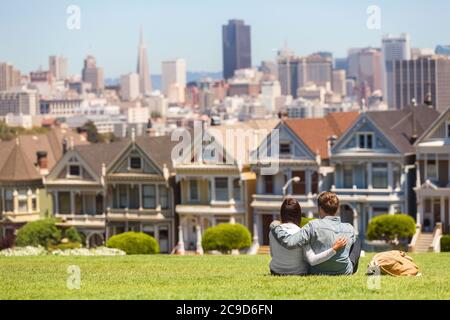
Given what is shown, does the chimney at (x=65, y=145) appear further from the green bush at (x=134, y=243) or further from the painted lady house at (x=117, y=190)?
the green bush at (x=134, y=243)

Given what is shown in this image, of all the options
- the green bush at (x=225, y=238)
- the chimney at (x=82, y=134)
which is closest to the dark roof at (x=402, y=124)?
the green bush at (x=225, y=238)

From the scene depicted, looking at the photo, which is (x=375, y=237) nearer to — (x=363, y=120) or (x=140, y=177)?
(x=363, y=120)

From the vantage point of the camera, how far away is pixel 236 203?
177 ft

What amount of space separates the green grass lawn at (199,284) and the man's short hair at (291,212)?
0.84 metres

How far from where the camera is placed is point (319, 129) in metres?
55.7

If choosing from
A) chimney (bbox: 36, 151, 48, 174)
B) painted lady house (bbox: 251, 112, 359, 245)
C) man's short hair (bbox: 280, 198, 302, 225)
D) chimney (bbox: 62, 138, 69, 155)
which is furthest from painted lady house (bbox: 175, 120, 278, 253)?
man's short hair (bbox: 280, 198, 302, 225)

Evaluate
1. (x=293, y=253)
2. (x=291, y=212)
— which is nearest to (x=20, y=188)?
(x=291, y=212)

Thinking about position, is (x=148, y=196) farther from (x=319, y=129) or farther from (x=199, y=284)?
(x=199, y=284)

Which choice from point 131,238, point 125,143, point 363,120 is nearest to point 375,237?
point 363,120

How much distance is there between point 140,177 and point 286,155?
223 inches

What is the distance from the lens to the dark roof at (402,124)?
170ft

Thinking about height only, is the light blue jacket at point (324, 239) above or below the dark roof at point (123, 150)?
above

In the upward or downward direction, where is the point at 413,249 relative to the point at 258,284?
downward

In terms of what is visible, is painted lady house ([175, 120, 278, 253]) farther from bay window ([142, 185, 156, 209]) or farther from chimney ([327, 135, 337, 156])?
chimney ([327, 135, 337, 156])
